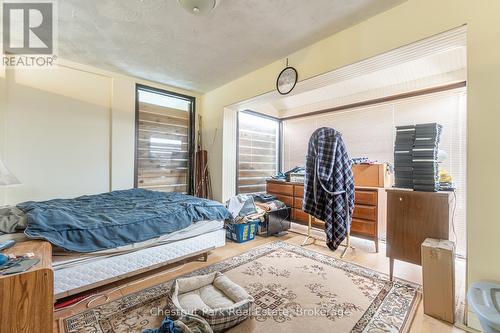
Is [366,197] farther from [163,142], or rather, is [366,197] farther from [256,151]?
[163,142]

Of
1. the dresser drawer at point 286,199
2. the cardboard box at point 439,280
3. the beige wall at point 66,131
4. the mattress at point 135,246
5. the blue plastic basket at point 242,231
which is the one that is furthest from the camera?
the dresser drawer at point 286,199

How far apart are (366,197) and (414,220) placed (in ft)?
3.39

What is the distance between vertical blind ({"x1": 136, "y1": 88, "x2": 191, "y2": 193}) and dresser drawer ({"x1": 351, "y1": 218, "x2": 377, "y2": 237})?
3.09m

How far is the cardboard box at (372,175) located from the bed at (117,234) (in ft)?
6.51

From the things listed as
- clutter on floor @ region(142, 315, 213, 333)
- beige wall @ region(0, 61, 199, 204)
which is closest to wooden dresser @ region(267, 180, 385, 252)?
clutter on floor @ region(142, 315, 213, 333)


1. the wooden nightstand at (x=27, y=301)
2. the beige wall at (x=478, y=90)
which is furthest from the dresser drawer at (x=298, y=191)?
the wooden nightstand at (x=27, y=301)

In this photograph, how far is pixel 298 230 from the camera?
396 centimetres

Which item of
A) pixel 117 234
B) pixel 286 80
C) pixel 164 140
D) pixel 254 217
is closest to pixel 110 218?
pixel 117 234

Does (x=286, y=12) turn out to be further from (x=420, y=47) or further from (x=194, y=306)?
(x=194, y=306)

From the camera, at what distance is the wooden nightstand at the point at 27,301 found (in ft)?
3.48

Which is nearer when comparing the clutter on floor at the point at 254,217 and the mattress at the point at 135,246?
the mattress at the point at 135,246

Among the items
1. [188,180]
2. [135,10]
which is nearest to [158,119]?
[188,180]

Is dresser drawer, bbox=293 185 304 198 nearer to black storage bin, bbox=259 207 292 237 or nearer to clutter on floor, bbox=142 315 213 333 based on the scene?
black storage bin, bbox=259 207 292 237

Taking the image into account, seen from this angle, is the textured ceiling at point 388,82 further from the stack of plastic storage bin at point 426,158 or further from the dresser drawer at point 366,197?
the dresser drawer at point 366,197
